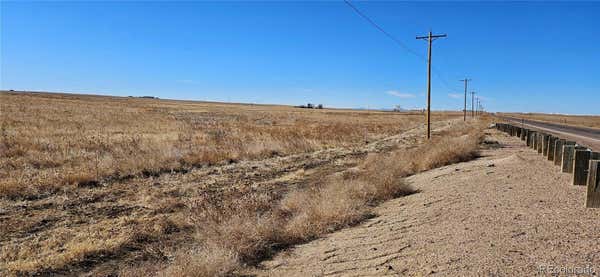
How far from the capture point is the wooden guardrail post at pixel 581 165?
706 centimetres

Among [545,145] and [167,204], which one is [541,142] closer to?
[545,145]

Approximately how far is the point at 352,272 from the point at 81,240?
17.1 feet

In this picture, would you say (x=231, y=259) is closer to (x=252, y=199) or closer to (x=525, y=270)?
(x=252, y=199)

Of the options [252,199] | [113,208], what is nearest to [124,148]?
[113,208]

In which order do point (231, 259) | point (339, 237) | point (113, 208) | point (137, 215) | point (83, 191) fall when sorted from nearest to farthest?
point (231, 259)
point (339, 237)
point (137, 215)
point (113, 208)
point (83, 191)

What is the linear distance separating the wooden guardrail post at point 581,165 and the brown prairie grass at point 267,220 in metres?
3.51

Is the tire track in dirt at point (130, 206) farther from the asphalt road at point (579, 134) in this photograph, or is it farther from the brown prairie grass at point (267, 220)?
the asphalt road at point (579, 134)

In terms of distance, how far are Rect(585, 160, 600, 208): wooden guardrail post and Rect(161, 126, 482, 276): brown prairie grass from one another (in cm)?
382

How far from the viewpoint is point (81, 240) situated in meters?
6.84

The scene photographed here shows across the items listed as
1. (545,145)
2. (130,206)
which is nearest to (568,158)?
(545,145)

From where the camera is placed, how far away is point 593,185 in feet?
19.0

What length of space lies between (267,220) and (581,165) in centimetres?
631

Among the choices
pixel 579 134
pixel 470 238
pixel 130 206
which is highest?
pixel 470 238

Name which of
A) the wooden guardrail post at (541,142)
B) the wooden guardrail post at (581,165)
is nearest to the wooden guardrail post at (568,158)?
the wooden guardrail post at (581,165)
